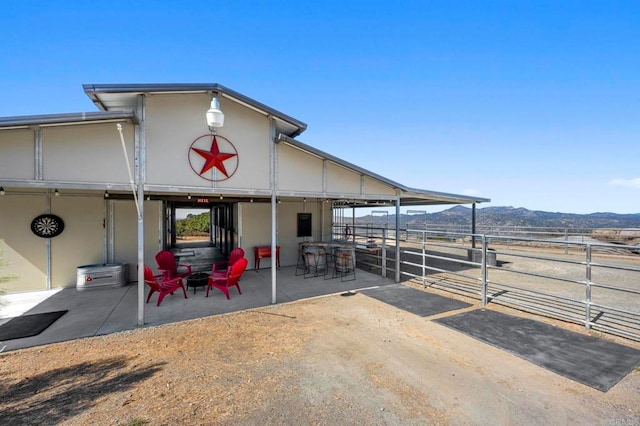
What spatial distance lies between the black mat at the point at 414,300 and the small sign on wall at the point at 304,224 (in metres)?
3.93

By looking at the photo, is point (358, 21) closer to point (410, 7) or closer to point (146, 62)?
point (410, 7)

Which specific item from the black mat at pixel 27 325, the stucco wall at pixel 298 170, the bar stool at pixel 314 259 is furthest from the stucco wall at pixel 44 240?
the bar stool at pixel 314 259

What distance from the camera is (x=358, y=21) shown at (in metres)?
8.38

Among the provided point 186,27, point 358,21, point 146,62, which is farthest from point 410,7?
point 146,62

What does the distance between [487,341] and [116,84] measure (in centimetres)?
690

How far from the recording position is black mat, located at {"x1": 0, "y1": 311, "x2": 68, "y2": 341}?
416 centimetres

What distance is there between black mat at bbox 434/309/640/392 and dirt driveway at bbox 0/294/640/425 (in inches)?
7.0

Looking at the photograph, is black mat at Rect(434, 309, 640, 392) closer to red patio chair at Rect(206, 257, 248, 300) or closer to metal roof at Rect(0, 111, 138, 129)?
red patio chair at Rect(206, 257, 248, 300)

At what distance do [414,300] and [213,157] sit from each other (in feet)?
16.6

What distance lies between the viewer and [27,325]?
4.51m

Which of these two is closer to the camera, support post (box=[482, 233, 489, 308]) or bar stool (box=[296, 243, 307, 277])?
support post (box=[482, 233, 489, 308])

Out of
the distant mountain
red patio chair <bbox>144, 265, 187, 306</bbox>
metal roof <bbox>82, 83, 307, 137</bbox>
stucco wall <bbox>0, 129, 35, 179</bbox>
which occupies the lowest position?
red patio chair <bbox>144, 265, 187, 306</bbox>

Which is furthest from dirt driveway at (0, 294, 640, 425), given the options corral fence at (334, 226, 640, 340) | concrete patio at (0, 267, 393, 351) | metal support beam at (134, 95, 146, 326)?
corral fence at (334, 226, 640, 340)

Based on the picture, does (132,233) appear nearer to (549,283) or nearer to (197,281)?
(197,281)
